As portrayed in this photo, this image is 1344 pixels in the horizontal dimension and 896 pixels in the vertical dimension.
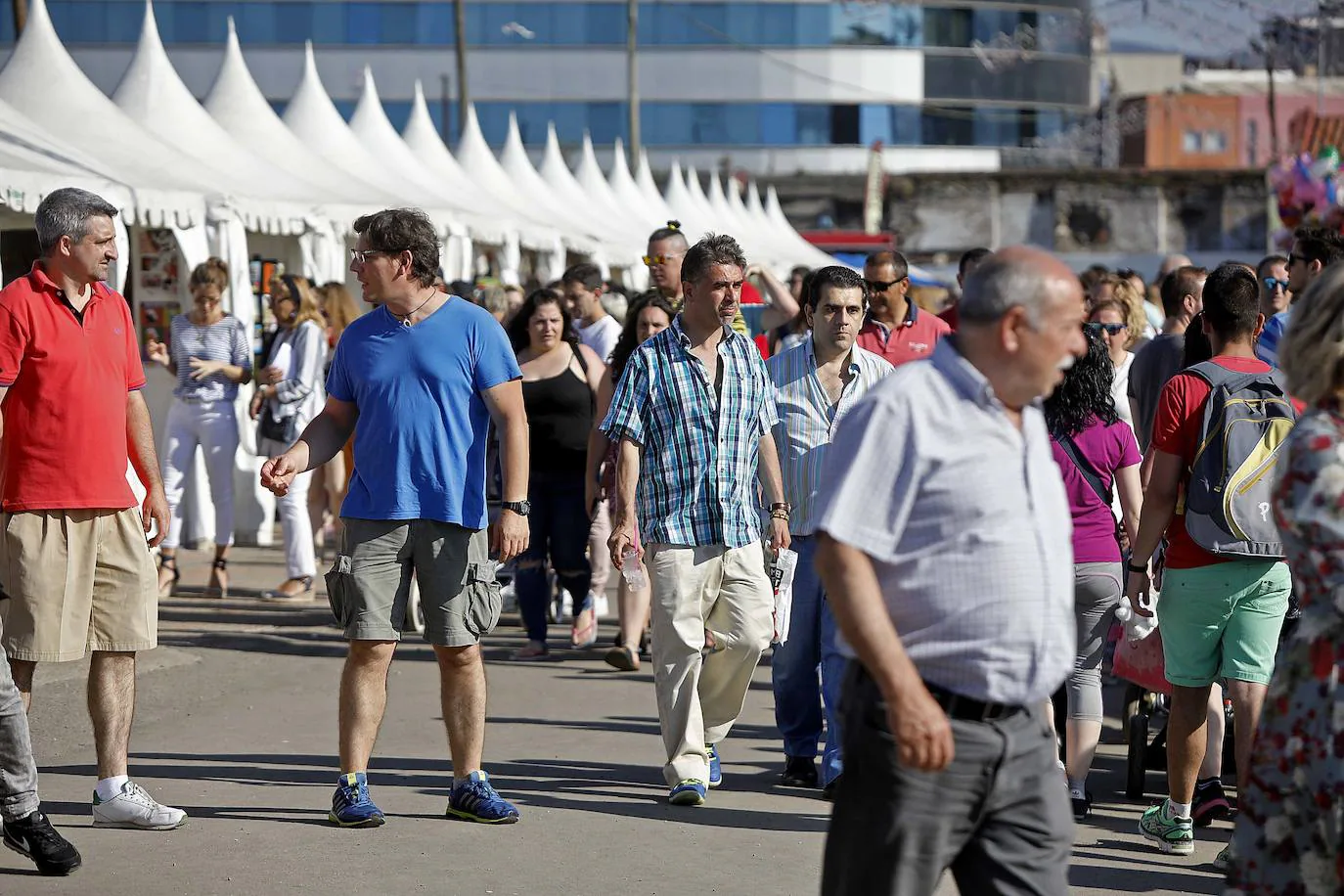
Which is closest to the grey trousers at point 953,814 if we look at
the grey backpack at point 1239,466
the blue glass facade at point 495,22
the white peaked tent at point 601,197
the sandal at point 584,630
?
the grey backpack at point 1239,466

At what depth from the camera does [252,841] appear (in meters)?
6.19

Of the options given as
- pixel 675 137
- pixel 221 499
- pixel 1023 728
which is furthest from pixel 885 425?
pixel 675 137

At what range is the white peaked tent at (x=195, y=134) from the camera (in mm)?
15094

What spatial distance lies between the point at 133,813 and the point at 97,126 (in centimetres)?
910

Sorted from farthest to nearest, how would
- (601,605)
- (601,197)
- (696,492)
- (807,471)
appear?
(601,197)
(601,605)
(807,471)
(696,492)

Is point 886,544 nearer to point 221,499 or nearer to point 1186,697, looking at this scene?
point 1186,697

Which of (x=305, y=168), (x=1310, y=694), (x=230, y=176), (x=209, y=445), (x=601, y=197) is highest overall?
(x=601, y=197)

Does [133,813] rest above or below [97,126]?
below

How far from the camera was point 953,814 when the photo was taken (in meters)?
3.62

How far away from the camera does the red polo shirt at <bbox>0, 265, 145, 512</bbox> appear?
19.8 ft

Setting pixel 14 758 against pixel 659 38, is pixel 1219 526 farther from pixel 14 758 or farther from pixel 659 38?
pixel 659 38

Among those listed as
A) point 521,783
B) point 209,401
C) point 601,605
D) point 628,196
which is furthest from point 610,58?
point 521,783

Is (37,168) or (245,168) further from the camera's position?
(245,168)

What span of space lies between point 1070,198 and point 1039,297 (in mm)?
62534
